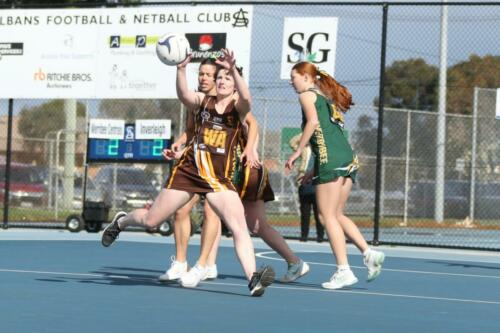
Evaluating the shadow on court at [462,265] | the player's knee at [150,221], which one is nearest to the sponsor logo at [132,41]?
the shadow on court at [462,265]

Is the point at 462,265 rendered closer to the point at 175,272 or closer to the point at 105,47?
the point at 175,272

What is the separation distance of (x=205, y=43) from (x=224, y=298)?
30.6ft

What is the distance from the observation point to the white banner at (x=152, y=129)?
19.2 metres

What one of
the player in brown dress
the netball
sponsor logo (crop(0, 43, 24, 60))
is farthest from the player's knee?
sponsor logo (crop(0, 43, 24, 60))

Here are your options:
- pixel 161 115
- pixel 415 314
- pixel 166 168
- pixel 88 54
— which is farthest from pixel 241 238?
pixel 161 115

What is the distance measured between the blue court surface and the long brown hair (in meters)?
1.61

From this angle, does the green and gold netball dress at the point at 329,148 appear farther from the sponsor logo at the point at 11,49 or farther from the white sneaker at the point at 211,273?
the sponsor logo at the point at 11,49

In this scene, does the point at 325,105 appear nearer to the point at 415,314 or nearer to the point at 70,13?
the point at 415,314

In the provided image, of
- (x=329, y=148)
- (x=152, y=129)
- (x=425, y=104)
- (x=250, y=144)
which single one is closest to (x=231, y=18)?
(x=152, y=129)

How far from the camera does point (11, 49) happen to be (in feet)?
65.1

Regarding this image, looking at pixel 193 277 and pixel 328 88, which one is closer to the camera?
pixel 193 277

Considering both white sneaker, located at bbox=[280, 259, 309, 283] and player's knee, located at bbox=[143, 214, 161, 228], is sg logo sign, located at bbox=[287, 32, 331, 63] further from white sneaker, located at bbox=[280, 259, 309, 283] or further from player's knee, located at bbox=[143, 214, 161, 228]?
player's knee, located at bbox=[143, 214, 161, 228]

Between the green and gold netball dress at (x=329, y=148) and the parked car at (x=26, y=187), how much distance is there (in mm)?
19797

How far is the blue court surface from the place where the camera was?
777 cm
